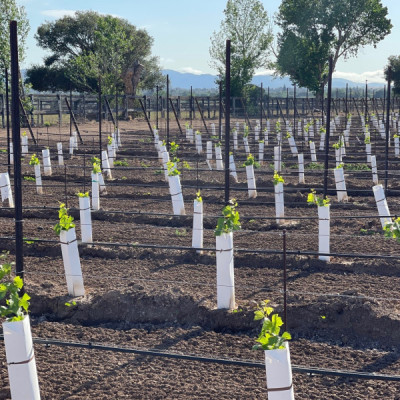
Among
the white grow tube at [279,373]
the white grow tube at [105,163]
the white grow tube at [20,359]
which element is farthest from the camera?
the white grow tube at [105,163]

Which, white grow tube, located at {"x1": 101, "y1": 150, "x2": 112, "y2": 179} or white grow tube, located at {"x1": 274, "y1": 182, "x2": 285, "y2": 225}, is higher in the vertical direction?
white grow tube, located at {"x1": 101, "y1": 150, "x2": 112, "y2": 179}

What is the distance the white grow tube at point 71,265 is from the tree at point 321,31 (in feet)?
145

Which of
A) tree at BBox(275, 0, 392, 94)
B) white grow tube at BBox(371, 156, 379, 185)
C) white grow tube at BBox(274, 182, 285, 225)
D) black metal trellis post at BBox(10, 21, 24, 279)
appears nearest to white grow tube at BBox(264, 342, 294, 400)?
black metal trellis post at BBox(10, 21, 24, 279)

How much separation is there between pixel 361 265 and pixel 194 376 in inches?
154

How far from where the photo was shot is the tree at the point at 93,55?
44.3 meters

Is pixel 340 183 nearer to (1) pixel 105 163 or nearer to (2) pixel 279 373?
(1) pixel 105 163

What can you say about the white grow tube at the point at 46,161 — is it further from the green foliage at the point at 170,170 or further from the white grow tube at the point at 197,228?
the white grow tube at the point at 197,228

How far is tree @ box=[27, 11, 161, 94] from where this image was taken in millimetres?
44312

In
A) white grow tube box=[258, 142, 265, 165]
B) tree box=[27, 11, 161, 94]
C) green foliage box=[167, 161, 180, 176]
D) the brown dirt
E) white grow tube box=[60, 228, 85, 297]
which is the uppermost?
tree box=[27, 11, 161, 94]

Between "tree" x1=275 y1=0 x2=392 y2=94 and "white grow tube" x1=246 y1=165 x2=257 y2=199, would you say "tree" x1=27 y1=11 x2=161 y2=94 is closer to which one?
"tree" x1=275 y1=0 x2=392 y2=94

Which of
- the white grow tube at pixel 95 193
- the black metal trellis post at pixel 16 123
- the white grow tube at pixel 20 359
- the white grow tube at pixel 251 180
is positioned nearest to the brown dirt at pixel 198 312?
the white grow tube at pixel 20 359

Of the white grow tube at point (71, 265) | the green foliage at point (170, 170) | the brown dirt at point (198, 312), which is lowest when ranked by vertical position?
the brown dirt at point (198, 312)

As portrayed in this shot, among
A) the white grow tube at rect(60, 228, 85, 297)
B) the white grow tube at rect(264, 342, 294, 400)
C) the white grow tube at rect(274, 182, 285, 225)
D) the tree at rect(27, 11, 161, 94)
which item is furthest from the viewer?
the tree at rect(27, 11, 161, 94)

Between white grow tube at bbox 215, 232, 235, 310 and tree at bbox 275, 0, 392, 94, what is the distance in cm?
4448
